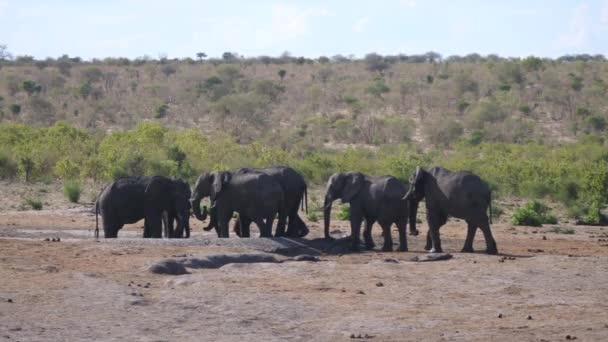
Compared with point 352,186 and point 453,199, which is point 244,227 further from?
point 453,199

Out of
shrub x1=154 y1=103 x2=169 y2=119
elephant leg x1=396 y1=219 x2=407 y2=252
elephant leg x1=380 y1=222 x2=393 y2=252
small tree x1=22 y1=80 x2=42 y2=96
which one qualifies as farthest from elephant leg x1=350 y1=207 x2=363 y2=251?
small tree x1=22 y1=80 x2=42 y2=96

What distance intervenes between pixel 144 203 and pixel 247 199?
1.90 metres

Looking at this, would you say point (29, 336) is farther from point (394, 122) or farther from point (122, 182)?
point (394, 122)

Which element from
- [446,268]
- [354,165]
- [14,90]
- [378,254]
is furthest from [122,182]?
[14,90]

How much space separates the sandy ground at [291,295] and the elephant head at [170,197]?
52.1 inches

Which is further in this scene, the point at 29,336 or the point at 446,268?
the point at 446,268

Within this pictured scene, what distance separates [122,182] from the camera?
2136cm

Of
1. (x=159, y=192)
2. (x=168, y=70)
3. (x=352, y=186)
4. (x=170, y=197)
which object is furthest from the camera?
(x=168, y=70)

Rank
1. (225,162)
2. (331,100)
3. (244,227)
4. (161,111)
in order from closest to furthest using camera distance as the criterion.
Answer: (244,227), (225,162), (161,111), (331,100)

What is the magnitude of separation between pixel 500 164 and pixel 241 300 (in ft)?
77.6

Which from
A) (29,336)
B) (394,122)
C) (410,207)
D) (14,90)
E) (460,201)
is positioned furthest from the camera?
(14,90)

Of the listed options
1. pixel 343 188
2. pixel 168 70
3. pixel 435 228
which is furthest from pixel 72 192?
pixel 168 70

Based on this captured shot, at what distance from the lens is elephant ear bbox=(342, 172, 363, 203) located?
66.3ft

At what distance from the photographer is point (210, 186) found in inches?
850
